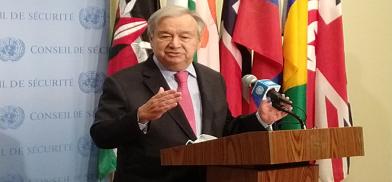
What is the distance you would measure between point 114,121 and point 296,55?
1353 mm

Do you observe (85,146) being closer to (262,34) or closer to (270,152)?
(262,34)

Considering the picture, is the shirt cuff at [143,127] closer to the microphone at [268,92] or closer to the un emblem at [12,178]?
the microphone at [268,92]

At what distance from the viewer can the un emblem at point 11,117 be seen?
254 cm

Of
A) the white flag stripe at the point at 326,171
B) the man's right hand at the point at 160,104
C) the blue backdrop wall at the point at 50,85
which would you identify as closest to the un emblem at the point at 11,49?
the blue backdrop wall at the point at 50,85

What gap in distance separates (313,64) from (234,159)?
170 cm

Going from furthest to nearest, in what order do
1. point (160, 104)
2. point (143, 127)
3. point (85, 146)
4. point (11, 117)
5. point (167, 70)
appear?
point (85, 146), point (11, 117), point (167, 70), point (143, 127), point (160, 104)

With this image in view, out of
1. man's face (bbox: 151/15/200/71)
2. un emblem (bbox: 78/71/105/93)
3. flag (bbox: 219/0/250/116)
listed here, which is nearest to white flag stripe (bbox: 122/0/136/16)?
un emblem (bbox: 78/71/105/93)

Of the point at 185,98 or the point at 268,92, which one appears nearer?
the point at 268,92

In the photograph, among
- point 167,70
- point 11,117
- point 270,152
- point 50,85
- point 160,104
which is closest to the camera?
point 270,152

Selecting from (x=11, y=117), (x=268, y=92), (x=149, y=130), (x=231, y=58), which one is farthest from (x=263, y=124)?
(x=11, y=117)

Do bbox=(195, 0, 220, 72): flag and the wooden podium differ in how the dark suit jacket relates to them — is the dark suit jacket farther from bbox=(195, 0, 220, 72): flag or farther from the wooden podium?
bbox=(195, 0, 220, 72): flag

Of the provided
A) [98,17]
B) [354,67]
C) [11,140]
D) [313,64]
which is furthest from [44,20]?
[354,67]

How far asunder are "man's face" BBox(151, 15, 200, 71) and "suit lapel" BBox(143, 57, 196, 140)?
0.05 m

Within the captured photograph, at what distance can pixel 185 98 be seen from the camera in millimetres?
1806
